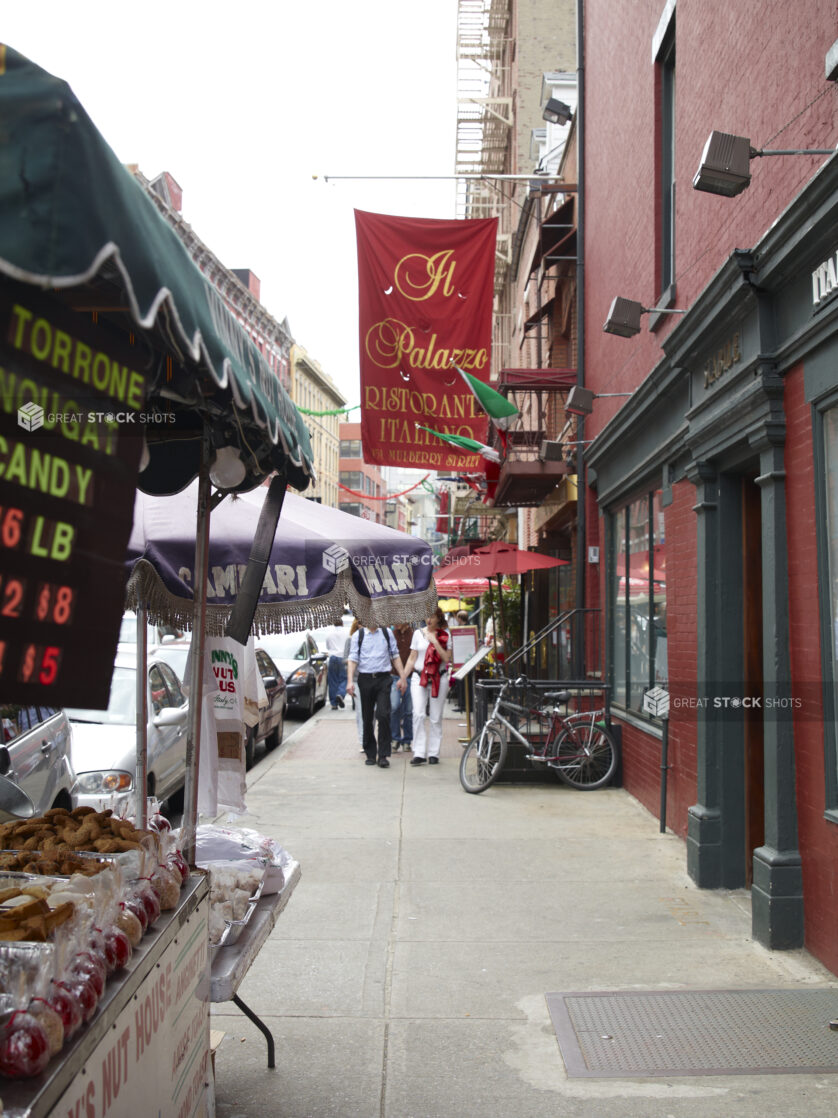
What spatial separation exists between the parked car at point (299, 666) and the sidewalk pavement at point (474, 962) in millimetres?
8883

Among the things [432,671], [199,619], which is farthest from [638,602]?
[199,619]

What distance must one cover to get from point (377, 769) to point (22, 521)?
1085 cm

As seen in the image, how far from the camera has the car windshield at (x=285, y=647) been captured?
19.9 m

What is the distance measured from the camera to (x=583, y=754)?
10930 mm

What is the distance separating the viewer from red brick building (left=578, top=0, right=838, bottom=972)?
545cm

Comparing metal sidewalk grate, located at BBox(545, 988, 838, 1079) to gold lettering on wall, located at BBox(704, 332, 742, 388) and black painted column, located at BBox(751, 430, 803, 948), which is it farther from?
gold lettering on wall, located at BBox(704, 332, 742, 388)

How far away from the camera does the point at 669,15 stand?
861 centimetres

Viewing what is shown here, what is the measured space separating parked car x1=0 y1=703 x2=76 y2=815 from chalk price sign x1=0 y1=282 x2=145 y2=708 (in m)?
4.62

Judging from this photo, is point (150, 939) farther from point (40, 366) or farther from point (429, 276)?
point (429, 276)

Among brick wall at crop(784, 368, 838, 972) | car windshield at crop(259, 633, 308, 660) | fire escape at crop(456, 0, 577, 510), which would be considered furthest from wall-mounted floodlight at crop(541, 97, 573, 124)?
brick wall at crop(784, 368, 838, 972)

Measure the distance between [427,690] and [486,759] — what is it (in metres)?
2.16

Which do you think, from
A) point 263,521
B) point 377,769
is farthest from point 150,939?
point 377,769

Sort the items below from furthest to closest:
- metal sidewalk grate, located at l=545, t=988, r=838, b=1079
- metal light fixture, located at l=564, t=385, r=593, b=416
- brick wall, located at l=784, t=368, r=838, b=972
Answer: metal light fixture, located at l=564, t=385, r=593, b=416, brick wall, located at l=784, t=368, r=838, b=972, metal sidewalk grate, located at l=545, t=988, r=838, b=1079

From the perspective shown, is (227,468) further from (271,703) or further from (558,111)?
(558,111)
